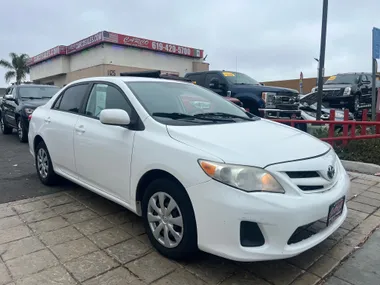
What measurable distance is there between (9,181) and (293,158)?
4470 millimetres

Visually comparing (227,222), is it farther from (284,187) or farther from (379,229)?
(379,229)

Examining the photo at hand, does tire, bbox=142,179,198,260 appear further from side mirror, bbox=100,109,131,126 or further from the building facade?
the building facade

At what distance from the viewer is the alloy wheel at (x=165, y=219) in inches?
103

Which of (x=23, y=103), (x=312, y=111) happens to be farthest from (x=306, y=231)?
(x=312, y=111)

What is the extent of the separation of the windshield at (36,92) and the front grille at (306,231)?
29.0ft

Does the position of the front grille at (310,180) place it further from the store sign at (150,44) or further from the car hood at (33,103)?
the store sign at (150,44)

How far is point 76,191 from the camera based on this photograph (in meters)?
4.52

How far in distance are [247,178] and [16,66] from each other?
45041 millimetres

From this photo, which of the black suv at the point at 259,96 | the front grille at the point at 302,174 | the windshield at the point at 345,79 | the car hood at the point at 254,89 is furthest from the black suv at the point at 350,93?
the front grille at the point at 302,174

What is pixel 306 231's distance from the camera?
2.44m

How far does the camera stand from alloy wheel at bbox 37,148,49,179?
15.2 feet

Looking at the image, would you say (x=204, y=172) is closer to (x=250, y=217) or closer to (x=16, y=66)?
(x=250, y=217)

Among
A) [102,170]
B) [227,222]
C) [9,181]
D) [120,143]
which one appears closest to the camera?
[227,222]

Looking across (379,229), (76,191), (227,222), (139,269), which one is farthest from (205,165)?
(76,191)
